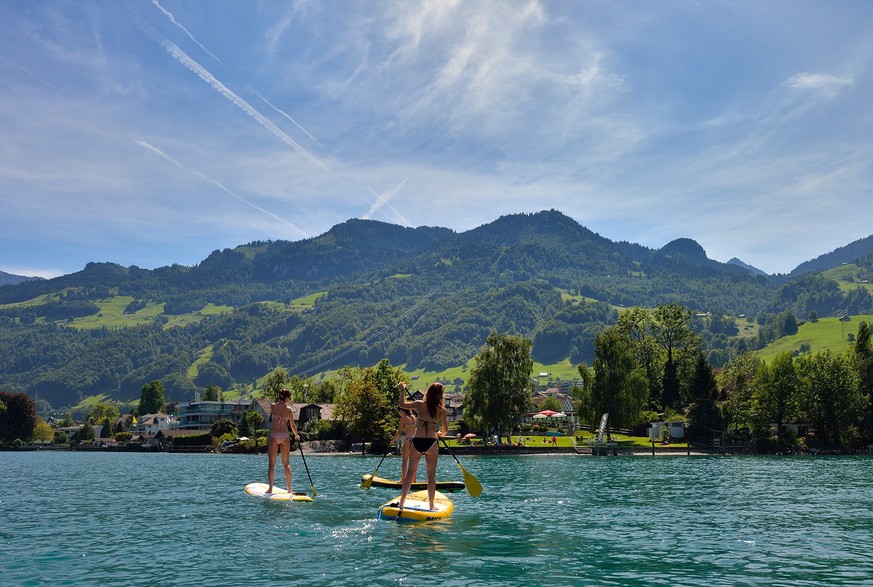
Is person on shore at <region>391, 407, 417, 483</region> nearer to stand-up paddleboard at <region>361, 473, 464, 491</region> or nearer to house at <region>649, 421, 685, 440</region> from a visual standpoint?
stand-up paddleboard at <region>361, 473, 464, 491</region>

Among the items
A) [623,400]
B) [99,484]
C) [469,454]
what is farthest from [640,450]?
[99,484]

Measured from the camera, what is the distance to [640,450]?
299 ft

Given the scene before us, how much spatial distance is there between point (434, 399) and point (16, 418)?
171496 mm

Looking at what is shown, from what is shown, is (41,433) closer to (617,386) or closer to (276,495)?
(617,386)

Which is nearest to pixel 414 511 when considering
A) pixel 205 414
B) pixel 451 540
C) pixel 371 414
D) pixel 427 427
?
pixel 427 427

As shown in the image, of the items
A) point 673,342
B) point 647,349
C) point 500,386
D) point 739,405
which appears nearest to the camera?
point 500,386

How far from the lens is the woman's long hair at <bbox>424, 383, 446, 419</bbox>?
846 inches

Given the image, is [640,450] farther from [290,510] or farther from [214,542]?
[214,542]

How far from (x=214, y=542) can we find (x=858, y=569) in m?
15.6

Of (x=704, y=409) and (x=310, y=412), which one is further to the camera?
(x=310, y=412)

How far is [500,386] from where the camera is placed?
95.2m

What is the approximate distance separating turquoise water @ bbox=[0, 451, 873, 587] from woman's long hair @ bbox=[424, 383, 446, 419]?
340cm

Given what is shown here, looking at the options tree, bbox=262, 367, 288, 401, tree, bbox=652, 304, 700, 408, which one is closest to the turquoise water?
tree, bbox=652, 304, 700, 408

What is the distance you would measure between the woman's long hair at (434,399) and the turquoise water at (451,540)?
340 cm
